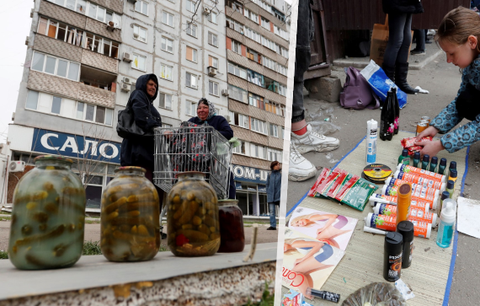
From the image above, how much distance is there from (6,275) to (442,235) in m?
1.75

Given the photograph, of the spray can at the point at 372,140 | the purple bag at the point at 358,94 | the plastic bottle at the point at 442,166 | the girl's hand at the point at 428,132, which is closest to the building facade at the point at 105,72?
the spray can at the point at 372,140

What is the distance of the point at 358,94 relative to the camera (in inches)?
123

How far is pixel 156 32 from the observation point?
1.01 meters

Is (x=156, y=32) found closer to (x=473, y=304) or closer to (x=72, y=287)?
(x=72, y=287)

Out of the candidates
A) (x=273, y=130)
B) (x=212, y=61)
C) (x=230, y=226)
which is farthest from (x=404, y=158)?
(x=230, y=226)

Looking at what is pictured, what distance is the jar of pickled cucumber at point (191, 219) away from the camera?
2.41 feet

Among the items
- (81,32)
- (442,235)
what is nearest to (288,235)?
(442,235)

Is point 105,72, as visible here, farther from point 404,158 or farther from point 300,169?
point 404,158

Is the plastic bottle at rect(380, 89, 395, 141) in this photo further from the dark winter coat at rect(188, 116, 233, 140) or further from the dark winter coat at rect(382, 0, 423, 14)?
the dark winter coat at rect(188, 116, 233, 140)

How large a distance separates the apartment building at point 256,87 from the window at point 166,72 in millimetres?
175

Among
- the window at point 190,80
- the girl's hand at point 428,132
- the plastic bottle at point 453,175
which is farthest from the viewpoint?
the girl's hand at point 428,132

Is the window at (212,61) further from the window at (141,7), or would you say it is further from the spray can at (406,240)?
the spray can at (406,240)

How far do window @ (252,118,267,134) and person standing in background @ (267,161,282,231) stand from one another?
104 millimetres

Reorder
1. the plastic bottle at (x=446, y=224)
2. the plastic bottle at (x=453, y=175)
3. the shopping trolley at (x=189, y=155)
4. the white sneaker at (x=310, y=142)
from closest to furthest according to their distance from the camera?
1. the shopping trolley at (x=189, y=155)
2. the plastic bottle at (x=446, y=224)
3. the plastic bottle at (x=453, y=175)
4. the white sneaker at (x=310, y=142)
